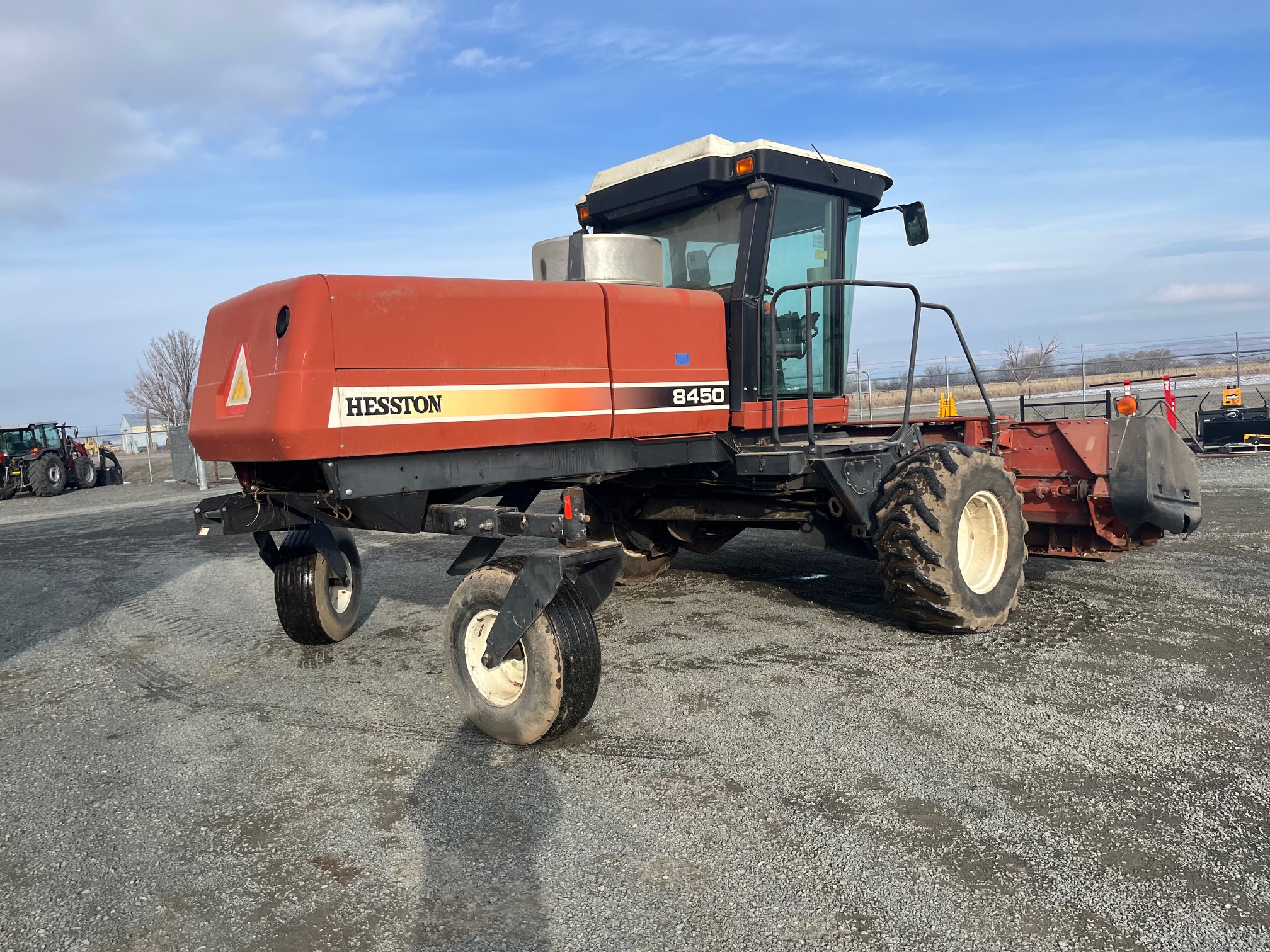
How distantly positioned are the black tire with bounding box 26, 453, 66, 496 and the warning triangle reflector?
75.5ft

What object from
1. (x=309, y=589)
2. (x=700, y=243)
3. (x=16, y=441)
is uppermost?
(x=700, y=243)

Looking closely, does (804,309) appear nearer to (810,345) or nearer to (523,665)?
(810,345)

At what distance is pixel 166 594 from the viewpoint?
8336 millimetres

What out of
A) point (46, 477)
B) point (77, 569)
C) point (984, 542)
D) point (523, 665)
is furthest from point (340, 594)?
point (46, 477)

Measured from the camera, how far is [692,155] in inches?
218

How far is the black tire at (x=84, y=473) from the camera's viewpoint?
25.5 m

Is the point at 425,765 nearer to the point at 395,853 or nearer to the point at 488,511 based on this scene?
the point at 395,853

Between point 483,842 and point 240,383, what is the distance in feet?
7.47

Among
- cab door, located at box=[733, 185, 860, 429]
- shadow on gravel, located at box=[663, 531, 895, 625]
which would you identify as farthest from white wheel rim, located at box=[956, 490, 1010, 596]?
cab door, located at box=[733, 185, 860, 429]

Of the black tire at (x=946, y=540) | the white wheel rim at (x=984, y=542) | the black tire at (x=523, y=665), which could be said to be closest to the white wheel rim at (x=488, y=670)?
the black tire at (x=523, y=665)

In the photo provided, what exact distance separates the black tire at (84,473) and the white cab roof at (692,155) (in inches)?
962

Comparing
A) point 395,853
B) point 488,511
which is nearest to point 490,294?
point 488,511

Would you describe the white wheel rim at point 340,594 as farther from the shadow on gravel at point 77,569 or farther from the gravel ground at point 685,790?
the shadow on gravel at point 77,569

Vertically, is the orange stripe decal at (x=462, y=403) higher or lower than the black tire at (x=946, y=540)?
higher
